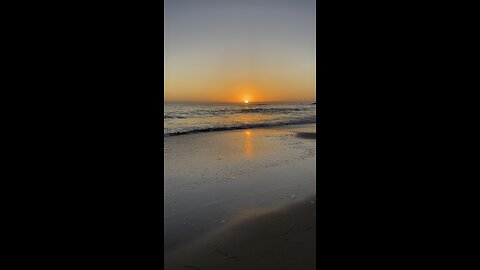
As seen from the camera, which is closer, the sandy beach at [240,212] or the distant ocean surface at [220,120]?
the sandy beach at [240,212]

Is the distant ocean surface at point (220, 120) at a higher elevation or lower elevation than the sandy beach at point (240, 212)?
higher

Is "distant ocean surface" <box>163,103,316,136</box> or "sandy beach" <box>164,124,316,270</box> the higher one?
A: "distant ocean surface" <box>163,103,316,136</box>

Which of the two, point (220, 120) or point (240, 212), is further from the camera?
point (220, 120)

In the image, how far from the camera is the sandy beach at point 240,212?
3133 millimetres

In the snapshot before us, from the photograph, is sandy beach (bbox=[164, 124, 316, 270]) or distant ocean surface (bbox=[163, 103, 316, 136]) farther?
distant ocean surface (bbox=[163, 103, 316, 136])

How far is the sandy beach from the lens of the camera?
123 inches

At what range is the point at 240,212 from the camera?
447cm

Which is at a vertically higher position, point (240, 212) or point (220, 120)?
point (220, 120)
